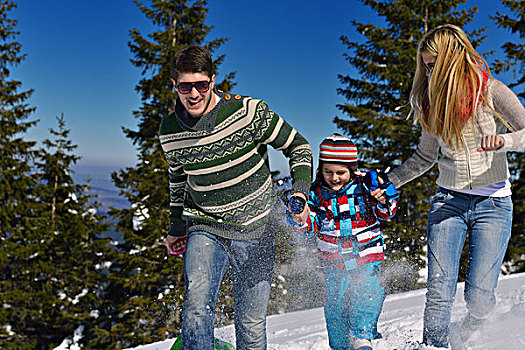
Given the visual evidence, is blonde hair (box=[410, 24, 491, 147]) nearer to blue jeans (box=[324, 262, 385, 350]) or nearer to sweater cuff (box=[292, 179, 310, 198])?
sweater cuff (box=[292, 179, 310, 198])

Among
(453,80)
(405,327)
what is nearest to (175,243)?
(453,80)

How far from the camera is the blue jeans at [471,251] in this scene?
289 centimetres

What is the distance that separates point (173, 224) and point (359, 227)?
51.7 inches

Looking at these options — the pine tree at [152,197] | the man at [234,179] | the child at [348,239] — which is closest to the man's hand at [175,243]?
the man at [234,179]

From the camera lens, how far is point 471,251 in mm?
2959

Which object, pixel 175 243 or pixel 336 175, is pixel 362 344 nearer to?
pixel 336 175

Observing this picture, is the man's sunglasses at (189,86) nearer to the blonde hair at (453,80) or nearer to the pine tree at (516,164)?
the blonde hair at (453,80)

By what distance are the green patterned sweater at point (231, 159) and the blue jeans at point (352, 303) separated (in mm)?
791

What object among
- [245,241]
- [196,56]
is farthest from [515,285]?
[196,56]

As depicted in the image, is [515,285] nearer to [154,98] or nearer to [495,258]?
[495,258]

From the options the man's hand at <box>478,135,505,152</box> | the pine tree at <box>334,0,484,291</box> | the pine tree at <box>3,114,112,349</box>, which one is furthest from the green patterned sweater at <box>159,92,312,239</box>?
the pine tree at <box>3,114,112,349</box>

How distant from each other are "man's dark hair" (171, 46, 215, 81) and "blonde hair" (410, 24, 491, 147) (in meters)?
1.43

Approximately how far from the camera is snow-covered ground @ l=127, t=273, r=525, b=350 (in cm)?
350

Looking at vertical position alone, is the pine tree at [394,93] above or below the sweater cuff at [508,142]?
above
